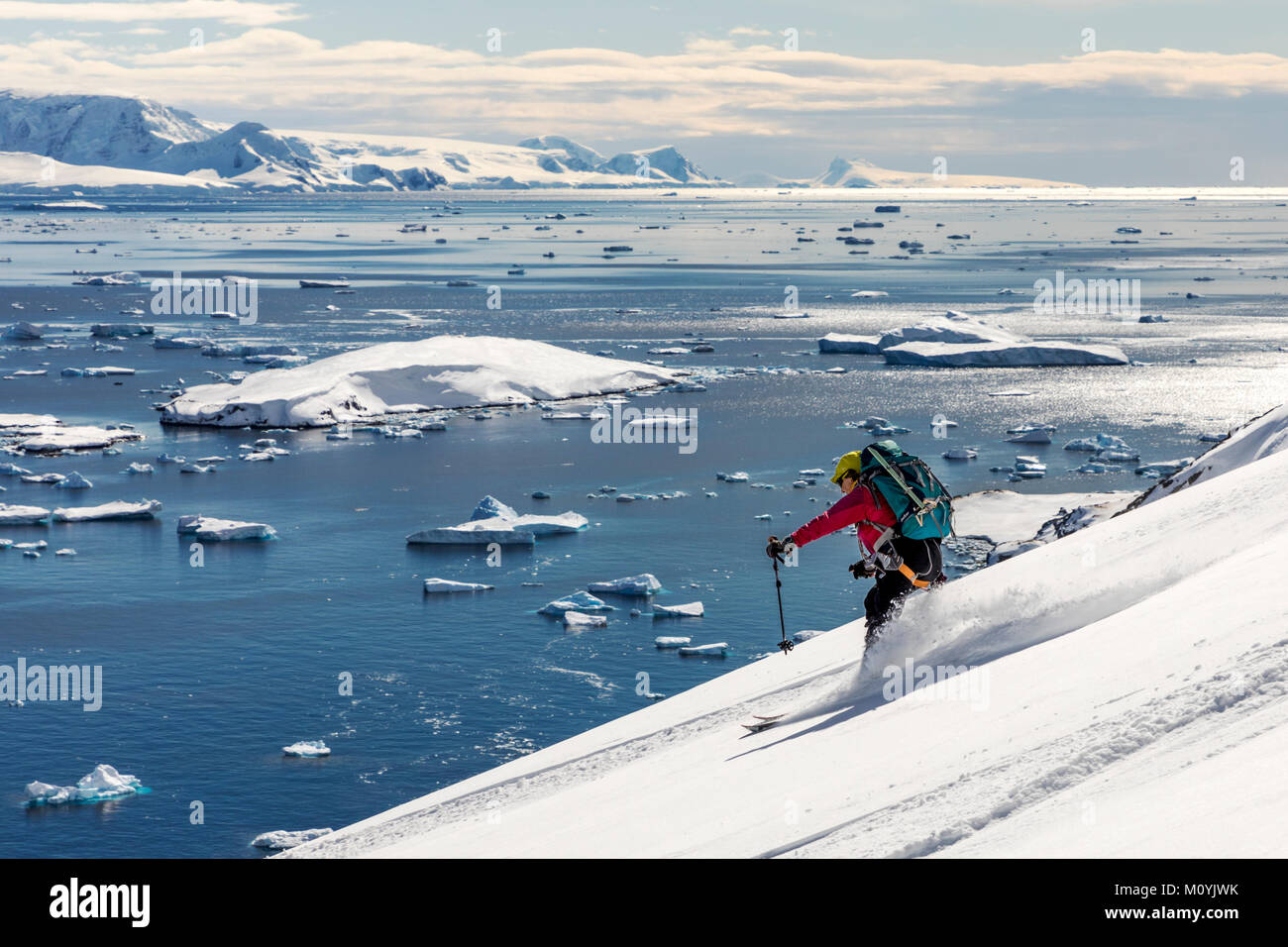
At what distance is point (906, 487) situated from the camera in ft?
24.6

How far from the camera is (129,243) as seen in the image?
10925 cm

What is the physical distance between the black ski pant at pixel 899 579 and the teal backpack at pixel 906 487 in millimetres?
86

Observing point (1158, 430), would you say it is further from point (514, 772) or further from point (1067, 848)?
point (1067, 848)

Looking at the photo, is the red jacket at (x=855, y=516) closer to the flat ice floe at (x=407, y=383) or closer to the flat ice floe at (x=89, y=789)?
the flat ice floe at (x=89, y=789)

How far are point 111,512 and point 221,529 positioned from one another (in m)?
2.89

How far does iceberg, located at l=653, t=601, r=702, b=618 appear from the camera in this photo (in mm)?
19062

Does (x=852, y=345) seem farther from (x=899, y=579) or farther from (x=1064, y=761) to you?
(x=1064, y=761)

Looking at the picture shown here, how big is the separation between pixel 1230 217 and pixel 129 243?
13262 centimetres

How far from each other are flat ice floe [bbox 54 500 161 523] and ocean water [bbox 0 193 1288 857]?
248 millimetres

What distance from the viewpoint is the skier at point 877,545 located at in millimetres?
7465

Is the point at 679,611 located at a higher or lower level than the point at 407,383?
lower

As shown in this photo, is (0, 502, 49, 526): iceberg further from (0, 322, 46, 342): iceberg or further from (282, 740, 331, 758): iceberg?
(0, 322, 46, 342): iceberg

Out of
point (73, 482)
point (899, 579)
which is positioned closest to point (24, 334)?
point (73, 482)

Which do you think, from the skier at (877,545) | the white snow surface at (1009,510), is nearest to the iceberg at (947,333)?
the white snow surface at (1009,510)
